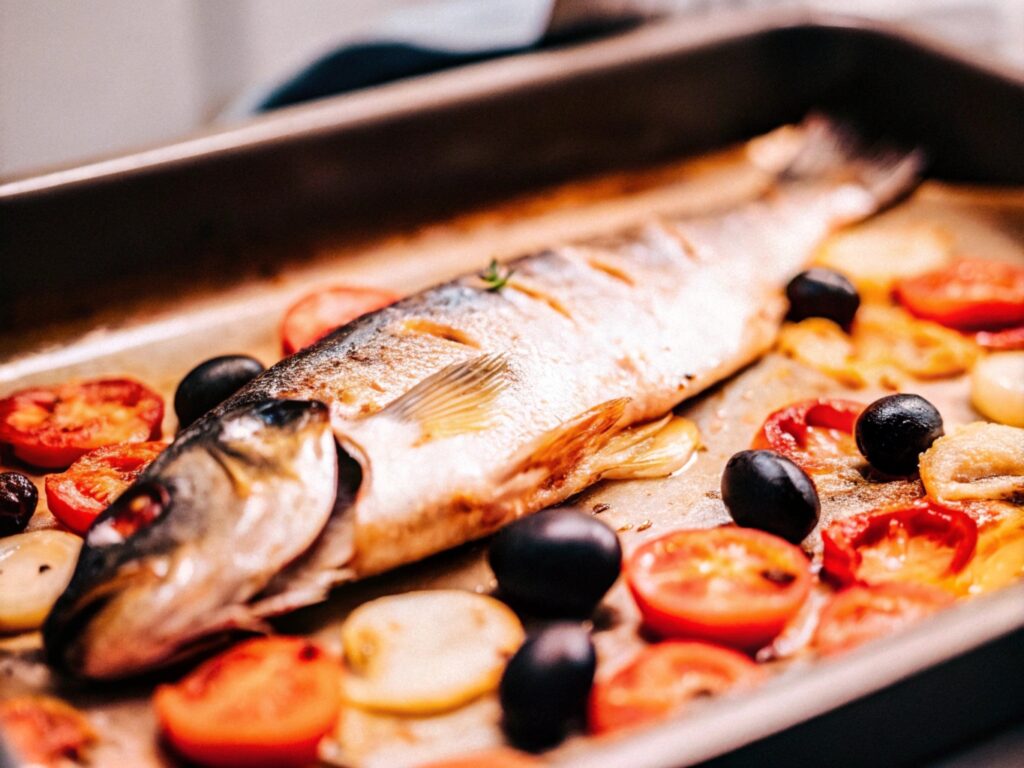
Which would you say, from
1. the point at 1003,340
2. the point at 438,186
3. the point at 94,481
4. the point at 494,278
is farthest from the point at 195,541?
the point at 1003,340

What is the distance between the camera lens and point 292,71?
3.44 meters

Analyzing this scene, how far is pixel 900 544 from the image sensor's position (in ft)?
6.97

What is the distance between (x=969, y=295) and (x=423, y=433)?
1593 mm

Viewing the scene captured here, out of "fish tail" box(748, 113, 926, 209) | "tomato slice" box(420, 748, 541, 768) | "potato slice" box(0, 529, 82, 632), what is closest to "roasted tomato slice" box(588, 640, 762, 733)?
"tomato slice" box(420, 748, 541, 768)

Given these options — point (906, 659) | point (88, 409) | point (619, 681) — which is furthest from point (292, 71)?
point (906, 659)

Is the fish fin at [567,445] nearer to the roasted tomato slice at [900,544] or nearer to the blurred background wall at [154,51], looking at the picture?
the roasted tomato slice at [900,544]

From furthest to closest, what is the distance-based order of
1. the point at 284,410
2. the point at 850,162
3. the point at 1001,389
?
the point at 850,162 → the point at 1001,389 → the point at 284,410

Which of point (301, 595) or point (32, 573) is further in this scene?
point (32, 573)

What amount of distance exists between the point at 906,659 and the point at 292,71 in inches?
103

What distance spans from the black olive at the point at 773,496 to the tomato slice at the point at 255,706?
831 millimetres

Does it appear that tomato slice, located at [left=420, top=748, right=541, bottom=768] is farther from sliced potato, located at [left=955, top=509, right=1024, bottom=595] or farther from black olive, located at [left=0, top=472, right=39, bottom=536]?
black olive, located at [left=0, top=472, right=39, bottom=536]

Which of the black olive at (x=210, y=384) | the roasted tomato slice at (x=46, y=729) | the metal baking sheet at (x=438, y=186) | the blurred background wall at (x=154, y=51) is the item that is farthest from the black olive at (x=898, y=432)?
the blurred background wall at (x=154, y=51)

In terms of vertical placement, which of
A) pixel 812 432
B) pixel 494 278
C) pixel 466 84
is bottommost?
pixel 812 432

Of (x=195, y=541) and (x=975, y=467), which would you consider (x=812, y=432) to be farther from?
(x=195, y=541)
